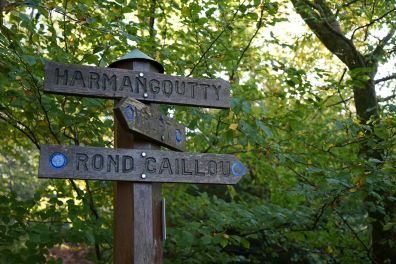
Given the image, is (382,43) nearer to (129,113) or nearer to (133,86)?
(133,86)

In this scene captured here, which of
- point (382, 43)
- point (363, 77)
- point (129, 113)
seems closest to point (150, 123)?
point (129, 113)

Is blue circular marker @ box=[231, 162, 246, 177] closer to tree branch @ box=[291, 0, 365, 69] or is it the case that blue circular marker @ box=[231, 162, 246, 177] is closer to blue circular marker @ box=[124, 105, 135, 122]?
blue circular marker @ box=[124, 105, 135, 122]

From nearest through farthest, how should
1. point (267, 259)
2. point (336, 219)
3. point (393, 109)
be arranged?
point (393, 109) → point (336, 219) → point (267, 259)

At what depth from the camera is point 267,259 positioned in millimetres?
7891

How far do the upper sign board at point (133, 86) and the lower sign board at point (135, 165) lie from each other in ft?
1.03

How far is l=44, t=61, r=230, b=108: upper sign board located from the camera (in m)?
2.41

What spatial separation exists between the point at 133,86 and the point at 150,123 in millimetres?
226

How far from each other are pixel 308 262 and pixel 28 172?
8.70 meters

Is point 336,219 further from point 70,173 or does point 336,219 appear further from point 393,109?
point 70,173

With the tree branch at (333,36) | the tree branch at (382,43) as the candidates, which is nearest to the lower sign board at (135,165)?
the tree branch at (333,36)

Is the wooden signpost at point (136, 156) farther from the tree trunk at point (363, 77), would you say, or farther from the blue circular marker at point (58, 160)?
the tree trunk at point (363, 77)

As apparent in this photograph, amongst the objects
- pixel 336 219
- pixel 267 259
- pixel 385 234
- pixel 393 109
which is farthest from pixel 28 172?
pixel 393 109

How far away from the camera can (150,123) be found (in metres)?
2.52

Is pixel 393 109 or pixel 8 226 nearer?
pixel 393 109
